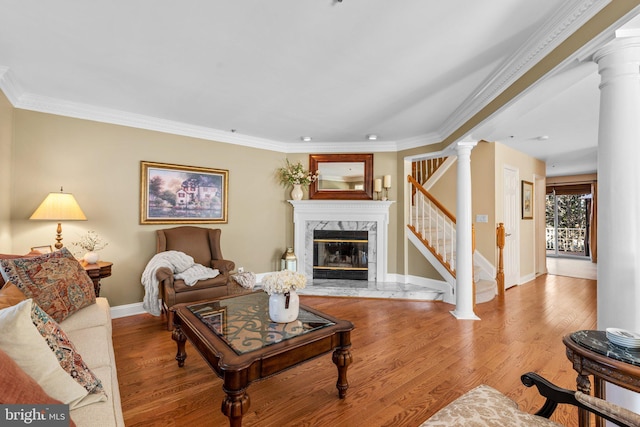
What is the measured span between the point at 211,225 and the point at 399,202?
9.96 ft

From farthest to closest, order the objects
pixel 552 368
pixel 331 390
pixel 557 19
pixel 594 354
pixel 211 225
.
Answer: pixel 211 225
pixel 552 368
pixel 331 390
pixel 557 19
pixel 594 354

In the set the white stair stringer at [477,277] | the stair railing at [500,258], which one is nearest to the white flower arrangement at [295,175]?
the white stair stringer at [477,277]

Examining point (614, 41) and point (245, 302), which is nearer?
point (614, 41)

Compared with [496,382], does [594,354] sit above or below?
above

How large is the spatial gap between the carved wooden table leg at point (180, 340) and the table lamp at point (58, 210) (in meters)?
1.70

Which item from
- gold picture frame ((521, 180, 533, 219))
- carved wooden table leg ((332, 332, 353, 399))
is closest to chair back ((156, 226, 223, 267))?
carved wooden table leg ((332, 332, 353, 399))

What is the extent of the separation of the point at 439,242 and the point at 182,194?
401 centimetres

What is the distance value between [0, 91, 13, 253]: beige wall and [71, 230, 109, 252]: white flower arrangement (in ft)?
1.78

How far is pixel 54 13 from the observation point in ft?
5.98

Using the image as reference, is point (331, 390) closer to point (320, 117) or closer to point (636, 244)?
point (636, 244)

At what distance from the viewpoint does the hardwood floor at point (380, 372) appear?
1.82m

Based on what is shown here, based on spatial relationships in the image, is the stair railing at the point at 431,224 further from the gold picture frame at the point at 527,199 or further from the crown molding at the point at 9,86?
the crown molding at the point at 9,86

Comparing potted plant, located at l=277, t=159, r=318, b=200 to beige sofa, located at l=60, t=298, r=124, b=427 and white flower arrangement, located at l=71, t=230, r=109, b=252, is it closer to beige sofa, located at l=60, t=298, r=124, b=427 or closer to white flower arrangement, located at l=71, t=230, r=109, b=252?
white flower arrangement, located at l=71, t=230, r=109, b=252

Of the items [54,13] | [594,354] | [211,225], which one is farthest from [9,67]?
[594,354]
